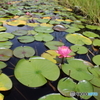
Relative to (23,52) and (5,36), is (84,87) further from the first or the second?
(5,36)

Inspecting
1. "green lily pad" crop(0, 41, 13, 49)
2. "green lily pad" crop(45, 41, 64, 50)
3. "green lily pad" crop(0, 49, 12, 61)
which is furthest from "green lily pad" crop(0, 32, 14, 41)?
"green lily pad" crop(45, 41, 64, 50)

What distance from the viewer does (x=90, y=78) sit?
902mm

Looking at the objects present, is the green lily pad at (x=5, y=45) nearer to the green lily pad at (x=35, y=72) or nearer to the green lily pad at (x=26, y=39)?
the green lily pad at (x=26, y=39)

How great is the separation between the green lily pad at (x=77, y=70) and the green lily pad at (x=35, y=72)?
0.33ft

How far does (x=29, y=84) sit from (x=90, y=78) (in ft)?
1.61

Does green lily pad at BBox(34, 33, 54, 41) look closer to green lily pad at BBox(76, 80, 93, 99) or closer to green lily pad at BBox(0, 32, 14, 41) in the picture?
green lily pad at BBox(0, 32, 14, 41)

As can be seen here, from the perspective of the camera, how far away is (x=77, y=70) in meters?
0.99

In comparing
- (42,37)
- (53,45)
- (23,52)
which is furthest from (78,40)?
(23,52)

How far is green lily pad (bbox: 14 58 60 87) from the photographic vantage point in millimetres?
829

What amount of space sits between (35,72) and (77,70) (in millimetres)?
375

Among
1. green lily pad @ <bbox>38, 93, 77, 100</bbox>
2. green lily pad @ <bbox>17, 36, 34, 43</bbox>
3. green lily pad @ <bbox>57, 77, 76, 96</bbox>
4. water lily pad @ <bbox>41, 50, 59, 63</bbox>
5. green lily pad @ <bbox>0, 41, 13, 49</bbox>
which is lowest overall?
green lily pad @ <bbox>38, 93, 77, 100</bbox>

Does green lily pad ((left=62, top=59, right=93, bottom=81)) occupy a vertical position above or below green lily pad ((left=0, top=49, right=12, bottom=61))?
below

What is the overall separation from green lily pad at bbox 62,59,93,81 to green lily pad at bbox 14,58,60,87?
0.33 feet

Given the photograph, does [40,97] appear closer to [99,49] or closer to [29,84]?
[29,84]
